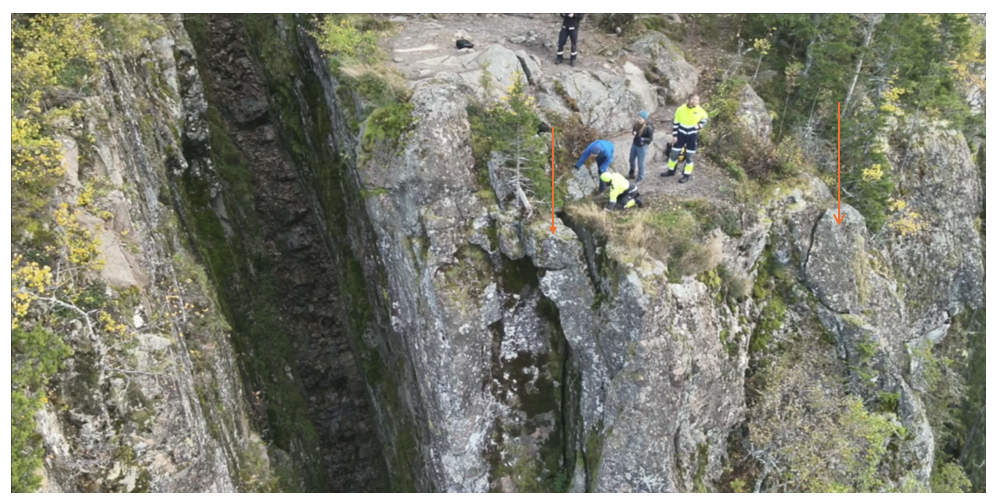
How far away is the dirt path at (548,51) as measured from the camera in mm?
16942

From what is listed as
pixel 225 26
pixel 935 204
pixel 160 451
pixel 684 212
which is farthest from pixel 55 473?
pixel 935 204

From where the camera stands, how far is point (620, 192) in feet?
50.9

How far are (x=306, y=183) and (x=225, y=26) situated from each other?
7.58m

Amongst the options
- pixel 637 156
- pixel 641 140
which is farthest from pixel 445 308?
pixel 641 140

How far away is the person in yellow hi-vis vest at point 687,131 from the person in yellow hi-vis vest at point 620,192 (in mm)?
1700

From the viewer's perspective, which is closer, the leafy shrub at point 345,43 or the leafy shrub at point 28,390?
the leafy shrub at point 28,390

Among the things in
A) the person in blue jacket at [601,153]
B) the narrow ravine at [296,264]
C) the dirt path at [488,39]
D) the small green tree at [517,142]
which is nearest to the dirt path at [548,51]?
the dirt path at [488,39]

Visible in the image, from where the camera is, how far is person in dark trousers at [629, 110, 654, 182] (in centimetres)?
1521

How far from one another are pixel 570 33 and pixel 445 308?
9.33 meters

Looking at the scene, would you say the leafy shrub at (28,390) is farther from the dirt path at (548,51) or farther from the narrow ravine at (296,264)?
the dirt path at (548,51)

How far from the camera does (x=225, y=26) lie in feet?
80.6

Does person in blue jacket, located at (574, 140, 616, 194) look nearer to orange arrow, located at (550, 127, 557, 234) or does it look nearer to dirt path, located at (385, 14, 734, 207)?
orange arrow, located at (550, 127, 557, 234)

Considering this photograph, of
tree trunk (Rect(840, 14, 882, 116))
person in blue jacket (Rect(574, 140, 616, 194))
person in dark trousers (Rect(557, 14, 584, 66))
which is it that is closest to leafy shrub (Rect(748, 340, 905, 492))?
person in blue jacket (Rect(574, 140, 616, 194))

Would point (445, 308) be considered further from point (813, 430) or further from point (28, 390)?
point (813, 430)
